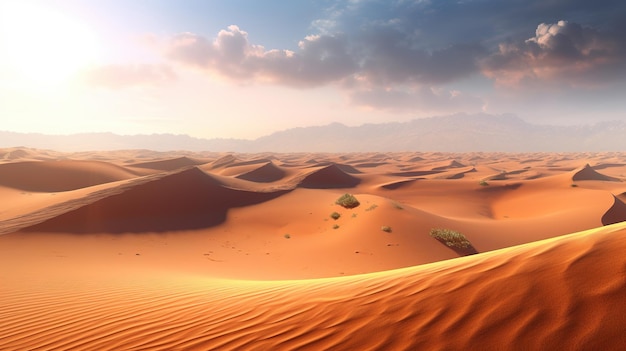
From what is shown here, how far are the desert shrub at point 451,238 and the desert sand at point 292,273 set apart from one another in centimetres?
54

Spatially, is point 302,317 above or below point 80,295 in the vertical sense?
above

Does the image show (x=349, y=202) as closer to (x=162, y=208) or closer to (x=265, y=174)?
(x=162, y=208)

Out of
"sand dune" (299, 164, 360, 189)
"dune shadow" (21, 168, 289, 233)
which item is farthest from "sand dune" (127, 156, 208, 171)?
"dune shadow" (21, 168, 289, 233)

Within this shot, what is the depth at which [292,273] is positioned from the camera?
30.6 ft

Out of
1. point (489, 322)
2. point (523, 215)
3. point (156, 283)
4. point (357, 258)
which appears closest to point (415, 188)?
point (523, 215)

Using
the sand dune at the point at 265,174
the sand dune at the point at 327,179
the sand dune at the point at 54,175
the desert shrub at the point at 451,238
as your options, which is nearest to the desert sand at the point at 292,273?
the desert shrub at the point at 451,238

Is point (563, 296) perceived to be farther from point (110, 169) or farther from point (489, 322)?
point (110, 169)

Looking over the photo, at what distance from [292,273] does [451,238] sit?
682 centimetres

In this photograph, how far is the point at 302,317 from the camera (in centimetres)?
323

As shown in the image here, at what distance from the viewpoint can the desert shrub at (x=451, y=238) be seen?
1195 centimetres

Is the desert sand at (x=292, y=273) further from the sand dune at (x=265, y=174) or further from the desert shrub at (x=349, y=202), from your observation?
the sand dune at (x=265, y=174)

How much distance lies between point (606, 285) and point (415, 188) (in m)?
29.9

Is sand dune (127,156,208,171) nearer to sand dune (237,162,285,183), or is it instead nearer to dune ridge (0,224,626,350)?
sand dune (237,162,285,183)

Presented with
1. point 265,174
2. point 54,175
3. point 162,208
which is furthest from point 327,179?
point 54,175
